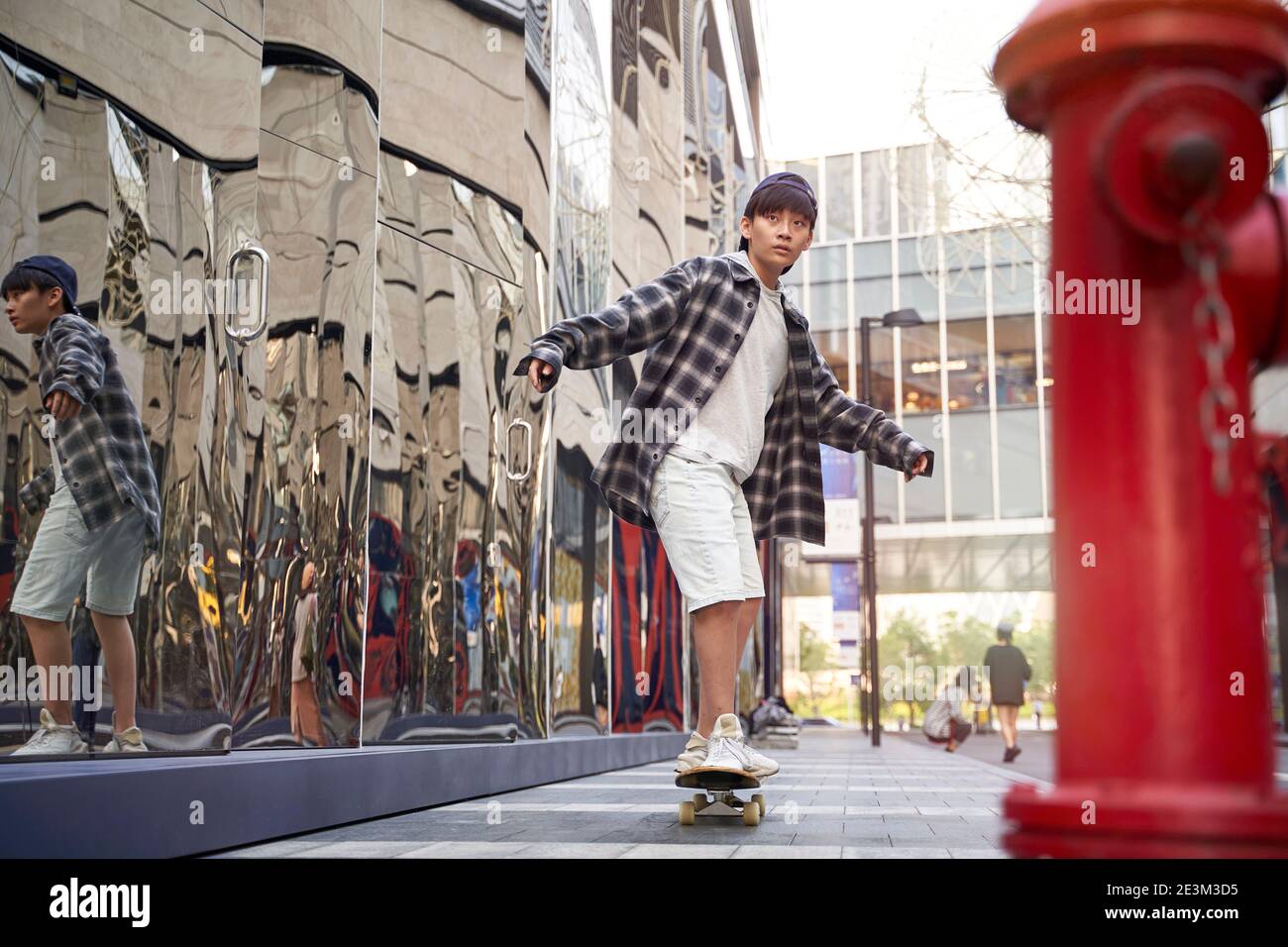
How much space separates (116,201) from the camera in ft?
13.0

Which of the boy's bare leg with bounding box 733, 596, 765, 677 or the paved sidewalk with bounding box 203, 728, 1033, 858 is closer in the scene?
the paved sidewalk with bounding box 203, 728, 1033, 858

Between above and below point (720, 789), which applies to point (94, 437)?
above

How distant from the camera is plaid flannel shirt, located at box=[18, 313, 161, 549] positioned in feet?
12.1

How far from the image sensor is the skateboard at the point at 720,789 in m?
4.06

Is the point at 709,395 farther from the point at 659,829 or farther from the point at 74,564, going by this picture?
the point at 74,564

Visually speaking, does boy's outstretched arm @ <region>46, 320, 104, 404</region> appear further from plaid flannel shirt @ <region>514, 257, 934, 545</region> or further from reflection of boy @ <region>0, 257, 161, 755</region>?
plaid flannel shirt @ <region>514, 257, 934, 545</region>

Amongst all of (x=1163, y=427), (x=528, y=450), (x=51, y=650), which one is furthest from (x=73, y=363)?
(x=528, y=450)

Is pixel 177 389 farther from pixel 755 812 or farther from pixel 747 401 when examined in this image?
pixel 755 812

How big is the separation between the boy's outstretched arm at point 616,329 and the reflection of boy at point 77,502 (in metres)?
1.23

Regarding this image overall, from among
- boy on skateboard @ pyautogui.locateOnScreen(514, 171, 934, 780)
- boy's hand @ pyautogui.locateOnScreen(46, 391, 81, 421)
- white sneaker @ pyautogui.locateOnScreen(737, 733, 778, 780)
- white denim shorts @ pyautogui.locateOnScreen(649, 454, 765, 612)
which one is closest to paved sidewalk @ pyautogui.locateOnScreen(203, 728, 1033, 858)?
white sneaker @ pyautogui.locateOnScreen(737, 733, 778, 780)

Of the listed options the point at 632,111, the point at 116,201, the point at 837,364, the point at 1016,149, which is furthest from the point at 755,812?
the point at 837,364

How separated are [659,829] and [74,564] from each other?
6.18ft

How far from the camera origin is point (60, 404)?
3.67 m

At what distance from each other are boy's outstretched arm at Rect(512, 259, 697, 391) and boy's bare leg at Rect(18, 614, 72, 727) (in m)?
1.47
